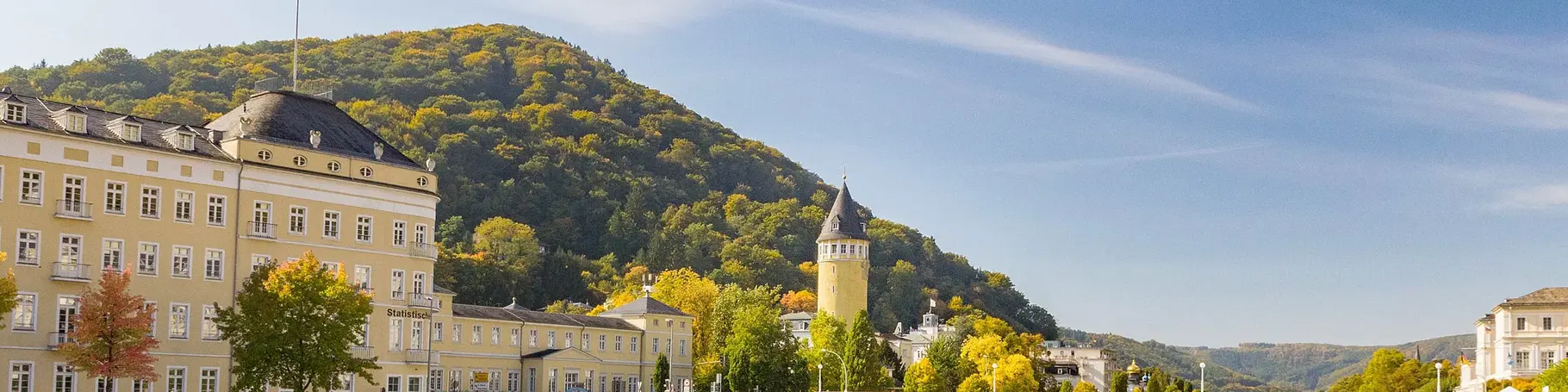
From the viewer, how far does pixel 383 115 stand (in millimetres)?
192000

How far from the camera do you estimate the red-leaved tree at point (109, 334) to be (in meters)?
53.3

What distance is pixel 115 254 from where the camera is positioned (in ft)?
189

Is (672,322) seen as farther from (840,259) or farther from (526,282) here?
(526,282)

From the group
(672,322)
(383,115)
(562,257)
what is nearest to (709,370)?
(672,322)

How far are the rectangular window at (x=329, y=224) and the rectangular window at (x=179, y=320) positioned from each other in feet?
21.1

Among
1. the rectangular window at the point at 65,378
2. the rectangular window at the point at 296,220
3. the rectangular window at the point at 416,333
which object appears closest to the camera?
the rectangular window at the point at 65,378

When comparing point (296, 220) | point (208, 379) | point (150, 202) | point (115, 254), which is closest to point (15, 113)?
point (150, 202)

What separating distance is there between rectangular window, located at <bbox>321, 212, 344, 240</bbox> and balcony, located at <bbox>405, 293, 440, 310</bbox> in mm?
4691

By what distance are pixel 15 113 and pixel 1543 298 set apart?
8558cm

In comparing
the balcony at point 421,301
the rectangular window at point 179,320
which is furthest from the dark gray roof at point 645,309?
the rectangular window at point 179,320

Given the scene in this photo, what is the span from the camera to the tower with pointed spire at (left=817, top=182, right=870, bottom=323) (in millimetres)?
136500

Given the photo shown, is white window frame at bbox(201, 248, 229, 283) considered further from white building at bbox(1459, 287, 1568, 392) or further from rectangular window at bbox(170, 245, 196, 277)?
white building at bbox(1459, 287, 1568, 392)

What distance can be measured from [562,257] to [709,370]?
184 feet

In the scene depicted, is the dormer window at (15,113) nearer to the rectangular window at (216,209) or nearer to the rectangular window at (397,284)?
the rectangular window at (216,209)
